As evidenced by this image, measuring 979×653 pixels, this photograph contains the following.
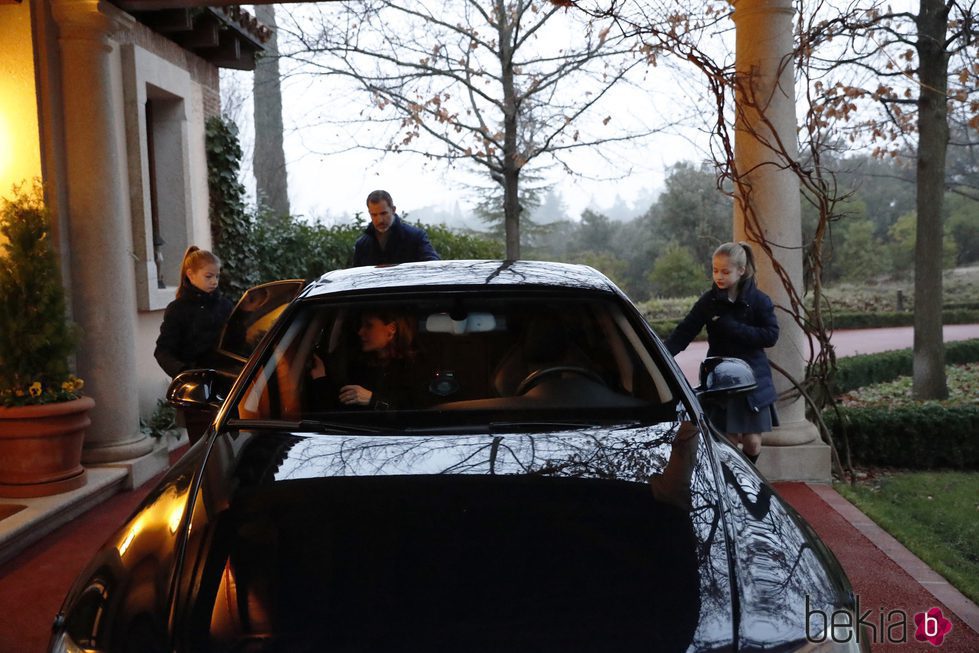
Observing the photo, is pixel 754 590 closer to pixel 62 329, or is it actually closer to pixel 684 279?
pixel 62 329

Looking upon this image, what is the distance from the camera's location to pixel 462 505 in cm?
232

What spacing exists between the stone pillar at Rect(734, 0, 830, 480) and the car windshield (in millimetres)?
3811

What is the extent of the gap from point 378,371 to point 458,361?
0.92 feet

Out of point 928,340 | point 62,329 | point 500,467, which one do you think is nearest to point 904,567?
point 500,467

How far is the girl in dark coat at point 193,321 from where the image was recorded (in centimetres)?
603

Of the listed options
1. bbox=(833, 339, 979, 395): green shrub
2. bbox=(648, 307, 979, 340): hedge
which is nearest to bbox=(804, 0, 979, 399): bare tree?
bbox=(833, 339, 979, 395): green shrub

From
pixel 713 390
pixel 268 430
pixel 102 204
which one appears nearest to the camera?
pixel 268 430

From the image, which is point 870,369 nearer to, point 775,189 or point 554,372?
point 775,189

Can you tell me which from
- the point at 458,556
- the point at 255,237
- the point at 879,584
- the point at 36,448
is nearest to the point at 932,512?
the point at 879,584

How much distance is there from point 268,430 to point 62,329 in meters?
4.01

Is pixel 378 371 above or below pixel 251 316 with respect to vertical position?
below

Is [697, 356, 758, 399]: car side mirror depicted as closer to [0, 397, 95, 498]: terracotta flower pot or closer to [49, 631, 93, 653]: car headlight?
[49, 631, 93, 653]: car headlight

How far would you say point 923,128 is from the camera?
1319cm

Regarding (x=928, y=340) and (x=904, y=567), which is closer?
(x=904, y=567)
